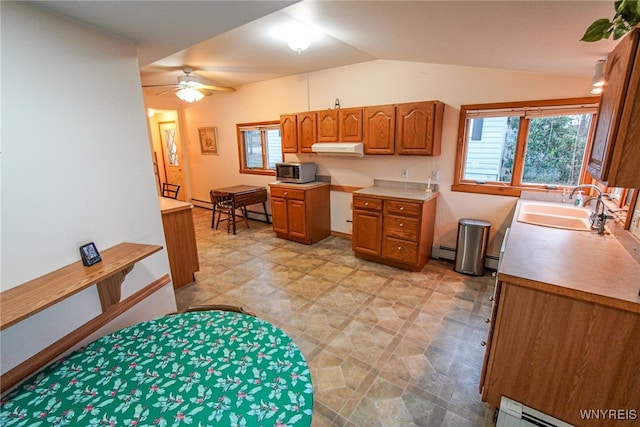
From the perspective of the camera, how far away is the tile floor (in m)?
1.75

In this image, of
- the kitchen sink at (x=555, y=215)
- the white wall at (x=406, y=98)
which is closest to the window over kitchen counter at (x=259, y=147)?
the white wall at (x=406, y=98)

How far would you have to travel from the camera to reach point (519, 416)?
1.49 meters

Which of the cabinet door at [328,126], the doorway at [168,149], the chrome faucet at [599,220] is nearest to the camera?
the chrome faucet at [599,220]

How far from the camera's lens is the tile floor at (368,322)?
1.75 meters

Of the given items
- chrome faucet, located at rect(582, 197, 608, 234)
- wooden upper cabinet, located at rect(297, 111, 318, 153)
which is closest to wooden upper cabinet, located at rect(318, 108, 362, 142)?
wooden upper cabinet, located at rect(297, 111, 318, 153)

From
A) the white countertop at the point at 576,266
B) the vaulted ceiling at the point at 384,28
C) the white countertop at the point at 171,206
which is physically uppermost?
the vaulted ceiling at the point at 384,28

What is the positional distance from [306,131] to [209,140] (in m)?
2.99

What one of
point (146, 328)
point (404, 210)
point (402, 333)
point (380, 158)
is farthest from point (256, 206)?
point (146, 328)

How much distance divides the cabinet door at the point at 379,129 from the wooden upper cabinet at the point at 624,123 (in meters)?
2.35

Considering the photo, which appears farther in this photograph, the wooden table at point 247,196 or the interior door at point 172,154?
the interior door at point 172,154

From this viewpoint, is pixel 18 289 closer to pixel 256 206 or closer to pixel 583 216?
pixel 583 216

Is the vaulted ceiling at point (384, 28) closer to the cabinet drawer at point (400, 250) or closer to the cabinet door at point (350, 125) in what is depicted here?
the cabinet door at point (350, 125)

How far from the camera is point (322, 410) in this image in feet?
5.65

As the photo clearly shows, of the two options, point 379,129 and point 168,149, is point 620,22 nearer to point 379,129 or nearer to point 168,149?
point 379,129
